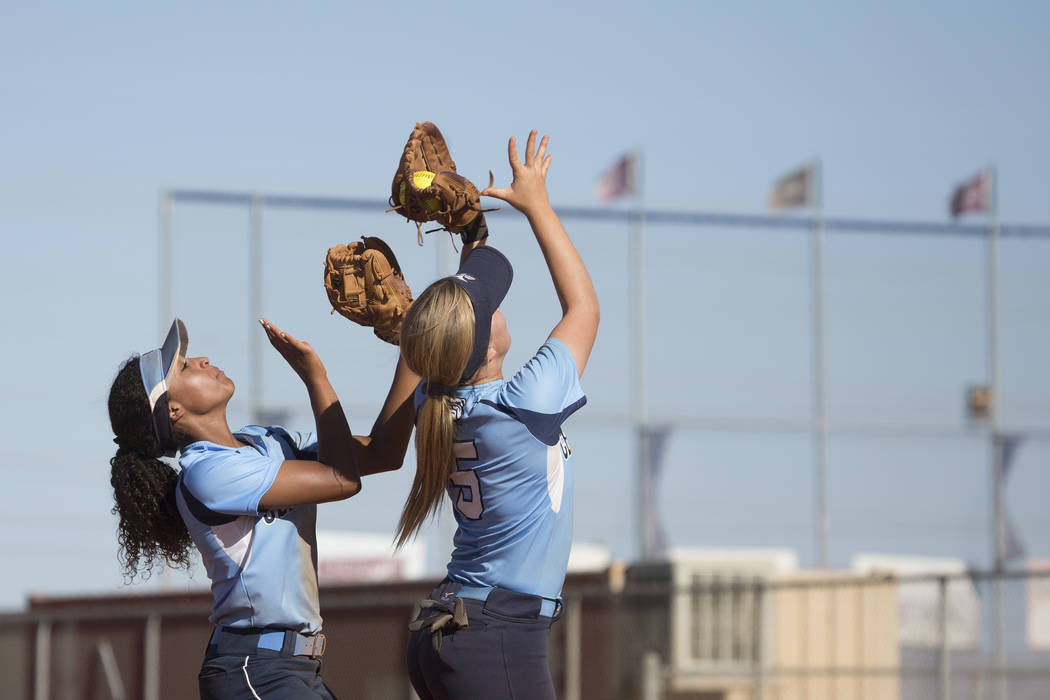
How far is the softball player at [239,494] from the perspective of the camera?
12.1 feet

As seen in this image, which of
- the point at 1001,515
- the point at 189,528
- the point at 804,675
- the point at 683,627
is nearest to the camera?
the point at 189,528

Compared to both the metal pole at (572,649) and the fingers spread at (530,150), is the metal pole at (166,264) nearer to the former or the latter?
the metal pole at (572,649)

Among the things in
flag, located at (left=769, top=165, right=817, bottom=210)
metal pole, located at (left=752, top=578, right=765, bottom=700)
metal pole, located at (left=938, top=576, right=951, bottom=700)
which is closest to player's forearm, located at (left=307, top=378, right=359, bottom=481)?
metal pole, located at (left=938, top=576, right=951, bottom=700)

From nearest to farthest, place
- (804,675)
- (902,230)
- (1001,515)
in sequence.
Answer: (804,675)
(1001,515)
(902,230)

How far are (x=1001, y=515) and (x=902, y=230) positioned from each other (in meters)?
4.31

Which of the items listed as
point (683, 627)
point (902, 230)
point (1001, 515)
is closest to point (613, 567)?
point (683, 627)

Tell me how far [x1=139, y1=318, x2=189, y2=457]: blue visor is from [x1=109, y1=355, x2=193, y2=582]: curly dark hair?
0.08ft

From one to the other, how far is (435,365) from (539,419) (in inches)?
11.2

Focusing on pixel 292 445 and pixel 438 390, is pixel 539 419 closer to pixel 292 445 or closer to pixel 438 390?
pixel 438 390

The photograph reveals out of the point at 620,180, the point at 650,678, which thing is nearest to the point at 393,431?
the point at 650,678

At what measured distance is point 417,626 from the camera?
138 inches

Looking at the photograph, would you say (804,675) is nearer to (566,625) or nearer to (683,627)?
(683,627)

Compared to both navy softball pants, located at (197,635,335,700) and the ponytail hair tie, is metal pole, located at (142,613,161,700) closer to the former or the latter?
navy softball pants, located at (197,635,335,700)

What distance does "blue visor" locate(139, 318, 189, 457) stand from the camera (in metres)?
3.83
